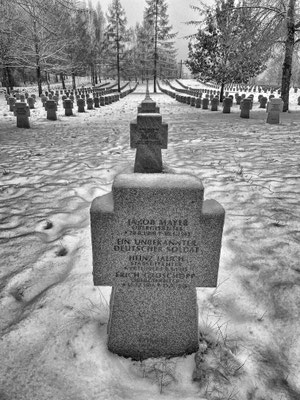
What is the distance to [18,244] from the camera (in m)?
3.20

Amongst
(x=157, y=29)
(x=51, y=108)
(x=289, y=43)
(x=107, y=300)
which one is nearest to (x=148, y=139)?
(x=107, y=300)

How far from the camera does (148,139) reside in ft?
19.1

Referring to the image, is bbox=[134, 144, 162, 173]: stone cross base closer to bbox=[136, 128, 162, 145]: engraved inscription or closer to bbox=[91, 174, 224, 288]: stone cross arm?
bbox=[136, 128, 162, 145]: engraved inscription

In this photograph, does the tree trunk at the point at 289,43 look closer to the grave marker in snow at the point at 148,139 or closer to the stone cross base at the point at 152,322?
the grave marker in snow at the point at 148,139

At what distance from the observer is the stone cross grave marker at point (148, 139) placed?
572 cm

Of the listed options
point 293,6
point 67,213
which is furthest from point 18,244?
point 293,6

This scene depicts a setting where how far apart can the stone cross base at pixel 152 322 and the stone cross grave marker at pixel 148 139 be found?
4.38m

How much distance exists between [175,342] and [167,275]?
1.79 ft

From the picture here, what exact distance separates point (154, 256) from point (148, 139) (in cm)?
445

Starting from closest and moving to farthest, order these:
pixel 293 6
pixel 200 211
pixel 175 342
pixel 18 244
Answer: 1. pixel 200 211
2. pixel 175 342
3. pixel 18 244
4. pixel 293 6

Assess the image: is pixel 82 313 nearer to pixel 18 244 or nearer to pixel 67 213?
pixel 18 244

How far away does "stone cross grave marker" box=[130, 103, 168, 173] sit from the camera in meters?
5.72

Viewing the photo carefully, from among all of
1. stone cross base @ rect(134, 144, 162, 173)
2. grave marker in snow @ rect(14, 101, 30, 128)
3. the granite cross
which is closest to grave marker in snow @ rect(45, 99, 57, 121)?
grave marker in snow @ rect(14, 101, 30, 128)

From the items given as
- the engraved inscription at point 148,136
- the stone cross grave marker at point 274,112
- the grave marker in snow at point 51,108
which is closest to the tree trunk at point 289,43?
the stone cross grave marker at point 274,112
